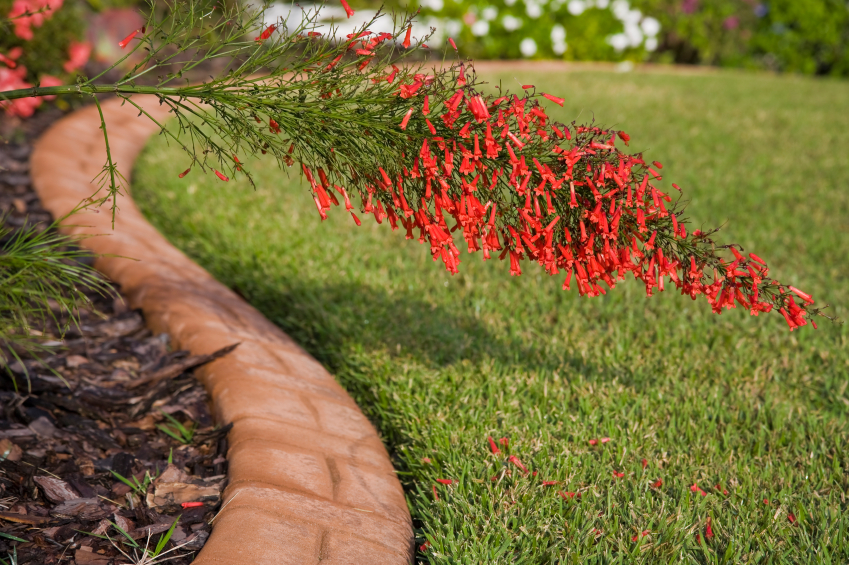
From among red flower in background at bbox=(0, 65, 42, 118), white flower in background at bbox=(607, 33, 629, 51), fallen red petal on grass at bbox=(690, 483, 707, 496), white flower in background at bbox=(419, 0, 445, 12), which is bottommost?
fallen red petal on grass at bbox=(690, 483, 707, 496)

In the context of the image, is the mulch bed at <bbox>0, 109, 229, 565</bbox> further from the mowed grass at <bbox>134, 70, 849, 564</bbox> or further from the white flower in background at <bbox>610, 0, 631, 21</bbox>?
the white flower in background at <bbox>610, 0, 631, 21</bbox>

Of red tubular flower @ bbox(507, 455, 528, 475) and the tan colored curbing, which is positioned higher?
the tan colored curbing

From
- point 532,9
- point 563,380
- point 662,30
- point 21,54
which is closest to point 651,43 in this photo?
point 662,30

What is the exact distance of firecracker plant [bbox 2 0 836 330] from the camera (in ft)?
5.96

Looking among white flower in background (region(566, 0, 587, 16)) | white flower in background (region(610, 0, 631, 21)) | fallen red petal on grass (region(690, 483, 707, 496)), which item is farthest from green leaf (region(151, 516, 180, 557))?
white flower in background (region(610, 0, 631, 21))

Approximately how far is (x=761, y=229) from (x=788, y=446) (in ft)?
9.39

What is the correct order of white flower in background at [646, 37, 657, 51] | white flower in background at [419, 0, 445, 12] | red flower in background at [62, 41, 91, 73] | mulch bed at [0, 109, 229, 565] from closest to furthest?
mulch bed at [0, 109, 229, 565], red flower in background at [62, 41, 91, 73], white flower in background at [419, 0, 445, 12], white flower in background at [646, 37, 657, 51]

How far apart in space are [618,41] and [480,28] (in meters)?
2.56

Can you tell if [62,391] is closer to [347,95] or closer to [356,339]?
[356,339]

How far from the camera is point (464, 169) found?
70.1 inches

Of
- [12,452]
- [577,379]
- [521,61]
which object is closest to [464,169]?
[577,379]

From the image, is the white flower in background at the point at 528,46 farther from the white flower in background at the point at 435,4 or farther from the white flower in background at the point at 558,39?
the white flower in background at the point at 435,4

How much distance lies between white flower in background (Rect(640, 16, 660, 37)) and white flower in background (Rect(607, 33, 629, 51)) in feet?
1.17

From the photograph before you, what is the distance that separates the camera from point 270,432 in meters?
2.34
